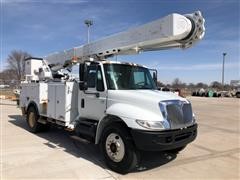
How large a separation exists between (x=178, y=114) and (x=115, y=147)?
4.84 feet

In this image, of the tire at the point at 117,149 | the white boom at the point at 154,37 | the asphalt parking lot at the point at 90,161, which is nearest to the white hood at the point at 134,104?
the tire at the point at 117,149

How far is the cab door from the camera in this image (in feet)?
20.6

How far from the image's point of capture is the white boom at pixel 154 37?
18.7 ft

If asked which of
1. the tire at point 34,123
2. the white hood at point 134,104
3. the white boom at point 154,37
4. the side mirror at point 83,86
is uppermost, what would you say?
the white boom at point 154,37

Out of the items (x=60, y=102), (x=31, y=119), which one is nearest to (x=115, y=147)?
(x=60, y=102)

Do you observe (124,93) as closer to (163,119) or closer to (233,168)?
(163,119)

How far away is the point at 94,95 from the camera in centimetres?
650

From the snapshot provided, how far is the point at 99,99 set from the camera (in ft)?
20.8

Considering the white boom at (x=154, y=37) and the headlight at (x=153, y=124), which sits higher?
the white boom at (x=154, y=37)

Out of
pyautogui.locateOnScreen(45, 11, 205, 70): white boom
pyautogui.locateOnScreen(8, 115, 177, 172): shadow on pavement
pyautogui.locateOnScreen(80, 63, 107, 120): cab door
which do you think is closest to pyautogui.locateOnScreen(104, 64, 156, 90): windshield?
pyautogui.locateOnScreen(80, 63, 107, 120): cab door

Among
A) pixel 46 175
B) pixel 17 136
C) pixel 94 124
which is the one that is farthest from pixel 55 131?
pixel 46 175

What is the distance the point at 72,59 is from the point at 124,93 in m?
3.44

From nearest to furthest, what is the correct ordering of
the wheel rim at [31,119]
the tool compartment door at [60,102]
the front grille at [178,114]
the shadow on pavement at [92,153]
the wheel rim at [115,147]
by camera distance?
the front grille at [178,114] < the wheel rim at [115,147] < the shadow on pavement at [92,153] < the tool compartment door at [60,102] < the wheel rim at [31,119]

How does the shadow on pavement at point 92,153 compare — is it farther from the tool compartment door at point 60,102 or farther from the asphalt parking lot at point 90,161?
the tool compartment door at point 60,102
